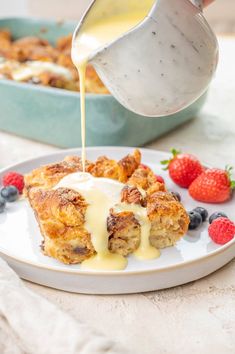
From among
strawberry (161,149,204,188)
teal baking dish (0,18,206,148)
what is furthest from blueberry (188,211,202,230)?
teal baking dish (0,18,206,148)

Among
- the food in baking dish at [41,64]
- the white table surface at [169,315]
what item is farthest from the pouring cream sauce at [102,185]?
the food in baking dish at [41,64]

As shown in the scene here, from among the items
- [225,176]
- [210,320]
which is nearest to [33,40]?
[225,176]

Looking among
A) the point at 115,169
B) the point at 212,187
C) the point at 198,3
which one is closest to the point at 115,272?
the point at 115,169

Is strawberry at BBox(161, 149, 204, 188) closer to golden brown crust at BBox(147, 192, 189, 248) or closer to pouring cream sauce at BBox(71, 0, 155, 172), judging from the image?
golden brown crust at BBox(147, 192, 189, 248)

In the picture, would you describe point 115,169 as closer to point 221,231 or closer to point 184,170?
point 184,170

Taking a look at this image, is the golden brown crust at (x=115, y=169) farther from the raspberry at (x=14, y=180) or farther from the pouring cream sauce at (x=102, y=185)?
the raspberry at (x=14, y=180)

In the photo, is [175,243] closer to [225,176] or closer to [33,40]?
[225,176]
